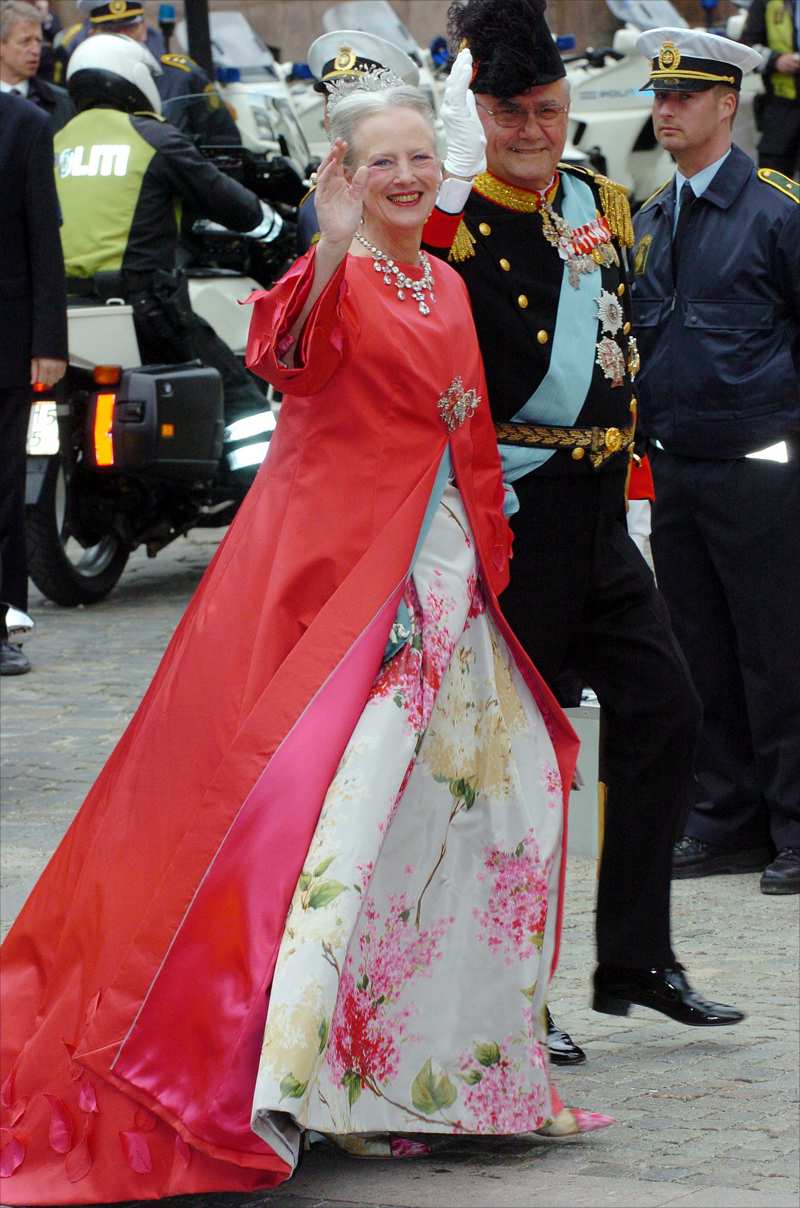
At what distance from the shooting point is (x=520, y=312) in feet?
13.6

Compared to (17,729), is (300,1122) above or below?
above

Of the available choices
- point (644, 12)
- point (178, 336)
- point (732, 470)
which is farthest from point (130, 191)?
point (644, 12)

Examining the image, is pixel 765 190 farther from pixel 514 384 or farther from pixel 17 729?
pixel 17 729

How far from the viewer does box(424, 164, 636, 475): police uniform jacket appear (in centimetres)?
413

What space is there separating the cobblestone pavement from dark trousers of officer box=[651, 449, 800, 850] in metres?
0.19

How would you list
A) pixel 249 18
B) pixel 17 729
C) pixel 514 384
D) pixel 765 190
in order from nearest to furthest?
pixel 514 384 < pixel 765 190 < pixel 17 729 < pixel 249 18

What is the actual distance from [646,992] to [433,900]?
78cm

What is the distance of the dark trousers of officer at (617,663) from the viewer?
13.7ft

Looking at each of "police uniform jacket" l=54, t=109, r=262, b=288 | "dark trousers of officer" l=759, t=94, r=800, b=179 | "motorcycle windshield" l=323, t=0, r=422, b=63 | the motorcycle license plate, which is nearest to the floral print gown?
the motorcycle license plate

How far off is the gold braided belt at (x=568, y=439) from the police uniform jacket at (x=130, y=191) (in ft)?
16.3

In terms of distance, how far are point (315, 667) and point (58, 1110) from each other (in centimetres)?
77

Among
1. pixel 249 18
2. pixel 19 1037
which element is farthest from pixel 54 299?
pixel 249 18

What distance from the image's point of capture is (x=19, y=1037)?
3.80m

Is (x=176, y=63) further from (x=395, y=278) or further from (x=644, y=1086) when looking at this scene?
(x=644, y=1086)
